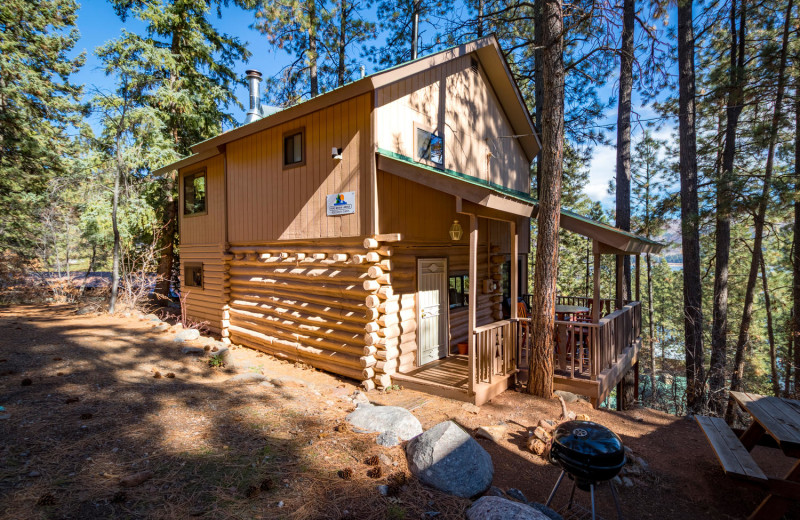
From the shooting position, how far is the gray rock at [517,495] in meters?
3.62

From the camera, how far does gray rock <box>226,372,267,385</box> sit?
6.44m

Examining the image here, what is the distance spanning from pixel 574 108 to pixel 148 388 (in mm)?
16393

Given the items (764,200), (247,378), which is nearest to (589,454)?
(247,378)

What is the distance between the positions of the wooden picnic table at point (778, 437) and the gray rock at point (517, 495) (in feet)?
7.16

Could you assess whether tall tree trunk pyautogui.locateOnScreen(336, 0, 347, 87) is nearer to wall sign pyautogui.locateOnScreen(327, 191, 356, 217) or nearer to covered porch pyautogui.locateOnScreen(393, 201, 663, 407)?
wall sign pyautogui.locateOnScreen(327, 191, 356, 217)

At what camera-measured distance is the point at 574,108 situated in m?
14.6

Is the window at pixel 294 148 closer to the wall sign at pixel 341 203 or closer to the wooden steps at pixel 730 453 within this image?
the wall sign at pixel 341 203

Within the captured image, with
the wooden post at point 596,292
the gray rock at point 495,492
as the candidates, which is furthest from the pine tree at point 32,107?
the wooden post at point 596,292

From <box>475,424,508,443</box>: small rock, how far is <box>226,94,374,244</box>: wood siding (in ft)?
12.9

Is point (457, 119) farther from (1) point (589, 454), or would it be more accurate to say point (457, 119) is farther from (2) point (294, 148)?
(1) point (589, 454)

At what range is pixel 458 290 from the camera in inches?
366

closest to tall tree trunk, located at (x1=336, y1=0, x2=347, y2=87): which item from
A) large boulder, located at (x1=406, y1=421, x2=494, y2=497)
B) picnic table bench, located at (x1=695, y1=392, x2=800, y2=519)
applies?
large boulder, located at (x1=406, y1=421, x2=494, y2=497)

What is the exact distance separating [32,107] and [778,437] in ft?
82.6

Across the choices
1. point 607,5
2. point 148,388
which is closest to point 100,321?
point 148,388
